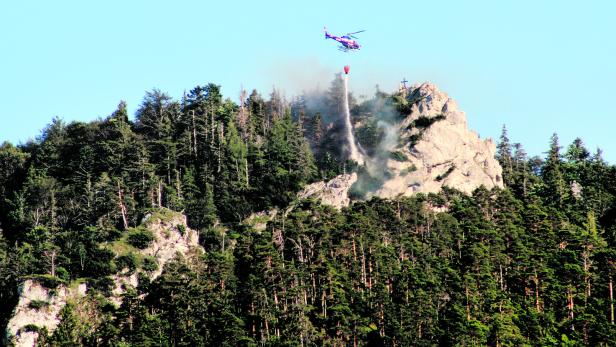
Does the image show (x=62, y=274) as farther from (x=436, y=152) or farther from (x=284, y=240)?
(x=436, y=152)

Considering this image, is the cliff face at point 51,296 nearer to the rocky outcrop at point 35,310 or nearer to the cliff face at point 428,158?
the rocky outcrop at point 35,310

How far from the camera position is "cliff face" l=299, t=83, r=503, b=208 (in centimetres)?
14312

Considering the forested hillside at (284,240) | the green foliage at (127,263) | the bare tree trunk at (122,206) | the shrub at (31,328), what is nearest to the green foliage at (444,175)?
the forested hillside at (284,240)

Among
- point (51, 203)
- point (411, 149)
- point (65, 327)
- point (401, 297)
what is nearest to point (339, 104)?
point (411, 149)

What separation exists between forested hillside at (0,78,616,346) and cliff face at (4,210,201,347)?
4.48ft

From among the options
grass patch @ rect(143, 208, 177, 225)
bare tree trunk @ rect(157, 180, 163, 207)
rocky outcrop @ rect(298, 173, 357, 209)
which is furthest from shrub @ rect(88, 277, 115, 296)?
rocky outcrop @ rect(298, 173, 357, 209)

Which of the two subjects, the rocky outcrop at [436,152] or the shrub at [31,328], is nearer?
the shrub at [31,328]

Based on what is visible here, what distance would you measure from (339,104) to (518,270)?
63.2 meters

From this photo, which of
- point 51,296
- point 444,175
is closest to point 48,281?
point 51,296

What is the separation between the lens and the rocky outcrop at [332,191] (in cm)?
13775

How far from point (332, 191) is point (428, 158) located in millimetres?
19144

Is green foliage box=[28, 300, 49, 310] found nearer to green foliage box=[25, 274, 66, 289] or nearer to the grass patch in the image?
green foliage box=[25, 274, 66, 289]

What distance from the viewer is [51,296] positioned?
11238cm

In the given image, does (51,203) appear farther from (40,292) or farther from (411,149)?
(411,149)
